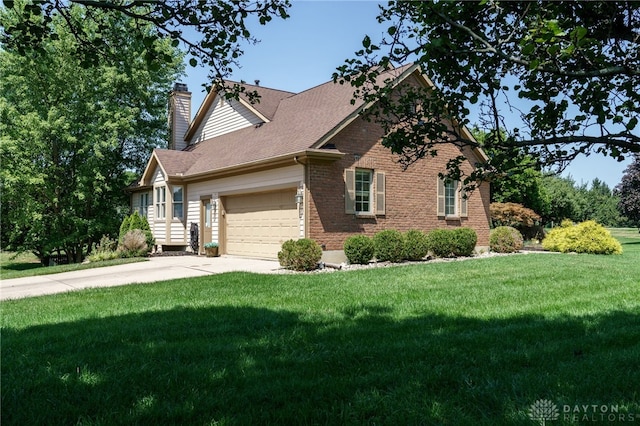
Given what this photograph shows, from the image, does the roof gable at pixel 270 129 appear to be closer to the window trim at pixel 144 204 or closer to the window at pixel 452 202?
the window at pixel 452 202

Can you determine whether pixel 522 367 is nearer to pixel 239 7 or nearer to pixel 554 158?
pixel 554 158

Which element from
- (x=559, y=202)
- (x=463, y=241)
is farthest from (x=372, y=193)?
(x=559, y=202)

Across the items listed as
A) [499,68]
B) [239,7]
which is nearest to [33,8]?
[239,7]

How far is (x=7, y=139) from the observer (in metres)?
19.3

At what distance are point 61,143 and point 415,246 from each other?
1654cm

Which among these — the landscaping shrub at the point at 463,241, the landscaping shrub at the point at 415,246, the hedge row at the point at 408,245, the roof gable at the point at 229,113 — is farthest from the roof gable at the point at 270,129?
the landscaping shrub at the point at 463,241

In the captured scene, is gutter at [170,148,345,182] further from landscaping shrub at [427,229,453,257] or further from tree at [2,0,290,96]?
tree at [2,0,290,96]

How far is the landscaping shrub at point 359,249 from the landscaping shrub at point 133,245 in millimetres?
8747

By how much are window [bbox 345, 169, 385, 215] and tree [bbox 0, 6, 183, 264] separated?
9.88 metres

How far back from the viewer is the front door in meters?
18.7

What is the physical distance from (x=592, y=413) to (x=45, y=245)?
880 inches

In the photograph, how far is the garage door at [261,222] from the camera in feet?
49.7

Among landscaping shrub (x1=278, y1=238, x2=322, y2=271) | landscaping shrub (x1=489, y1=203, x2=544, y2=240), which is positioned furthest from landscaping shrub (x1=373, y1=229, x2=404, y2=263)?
landscaping shrub (x1=489, y1=203, x2=544, y2=240)

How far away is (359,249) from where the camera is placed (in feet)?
45.4
